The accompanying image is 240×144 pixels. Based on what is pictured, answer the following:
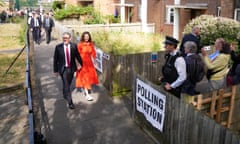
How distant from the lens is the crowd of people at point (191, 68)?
15.9 feet

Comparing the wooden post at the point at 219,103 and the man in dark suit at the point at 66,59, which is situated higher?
the man in dark suit at the point at 66,59

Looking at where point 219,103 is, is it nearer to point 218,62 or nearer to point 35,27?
point 218,62

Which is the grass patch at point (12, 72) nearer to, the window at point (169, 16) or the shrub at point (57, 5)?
the window at point (169, 16)

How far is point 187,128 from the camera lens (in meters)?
4.19

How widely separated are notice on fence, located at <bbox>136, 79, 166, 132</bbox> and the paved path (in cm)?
46

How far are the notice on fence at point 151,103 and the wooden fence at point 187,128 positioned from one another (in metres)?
0.09

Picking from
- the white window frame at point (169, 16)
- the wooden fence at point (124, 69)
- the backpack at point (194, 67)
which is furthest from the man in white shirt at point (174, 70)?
the white window frame at point (169, 16)

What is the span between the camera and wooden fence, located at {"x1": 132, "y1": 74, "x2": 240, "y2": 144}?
353cm

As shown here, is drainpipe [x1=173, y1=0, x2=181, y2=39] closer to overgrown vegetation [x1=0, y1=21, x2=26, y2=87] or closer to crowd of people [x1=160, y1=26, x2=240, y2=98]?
overgrown vegetation [x1=0, y1=21, x2=26, y2=87]

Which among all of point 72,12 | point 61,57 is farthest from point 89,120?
point 72,12

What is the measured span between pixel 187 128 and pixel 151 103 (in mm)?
1090

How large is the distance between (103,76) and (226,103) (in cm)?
426

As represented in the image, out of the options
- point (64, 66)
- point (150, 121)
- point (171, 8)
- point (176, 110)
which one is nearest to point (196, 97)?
point (176, 110)

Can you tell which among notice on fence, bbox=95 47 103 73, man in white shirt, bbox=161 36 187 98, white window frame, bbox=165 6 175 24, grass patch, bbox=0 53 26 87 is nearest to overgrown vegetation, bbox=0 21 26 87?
grass patch, bbox=0 53 26 87
